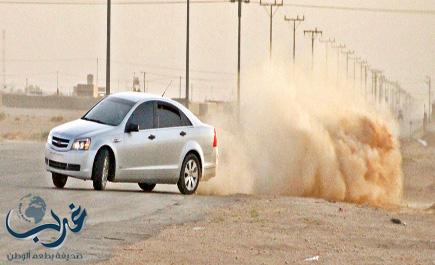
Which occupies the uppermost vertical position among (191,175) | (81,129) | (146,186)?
(81,129)

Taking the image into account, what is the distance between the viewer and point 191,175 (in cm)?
2419

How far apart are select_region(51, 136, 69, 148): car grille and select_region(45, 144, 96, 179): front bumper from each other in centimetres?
12

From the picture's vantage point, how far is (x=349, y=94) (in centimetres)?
4066

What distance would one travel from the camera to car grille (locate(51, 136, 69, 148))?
22820mm

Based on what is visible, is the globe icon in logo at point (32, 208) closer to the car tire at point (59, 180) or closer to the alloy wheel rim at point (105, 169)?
the alloy wheel rim at point (105, 169)

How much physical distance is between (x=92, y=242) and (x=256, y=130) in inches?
813

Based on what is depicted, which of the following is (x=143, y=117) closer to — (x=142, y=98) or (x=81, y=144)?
(x=142, y=98)

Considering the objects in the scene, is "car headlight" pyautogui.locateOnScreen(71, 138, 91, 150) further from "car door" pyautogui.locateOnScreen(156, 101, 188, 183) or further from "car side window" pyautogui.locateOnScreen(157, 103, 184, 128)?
"car side window" pyautogui.locateOnScreen(157, 103, 184, 128)

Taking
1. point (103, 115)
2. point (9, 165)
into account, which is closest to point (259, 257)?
point (103, 115)

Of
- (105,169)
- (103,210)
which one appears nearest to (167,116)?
(105,169)

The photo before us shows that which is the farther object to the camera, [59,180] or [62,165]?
[59,180]

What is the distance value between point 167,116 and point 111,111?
1102mm

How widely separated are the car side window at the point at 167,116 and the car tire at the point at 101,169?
4.55 ft

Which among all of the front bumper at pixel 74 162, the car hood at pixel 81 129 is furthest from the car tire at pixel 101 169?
the car hood at pixel 81 129
